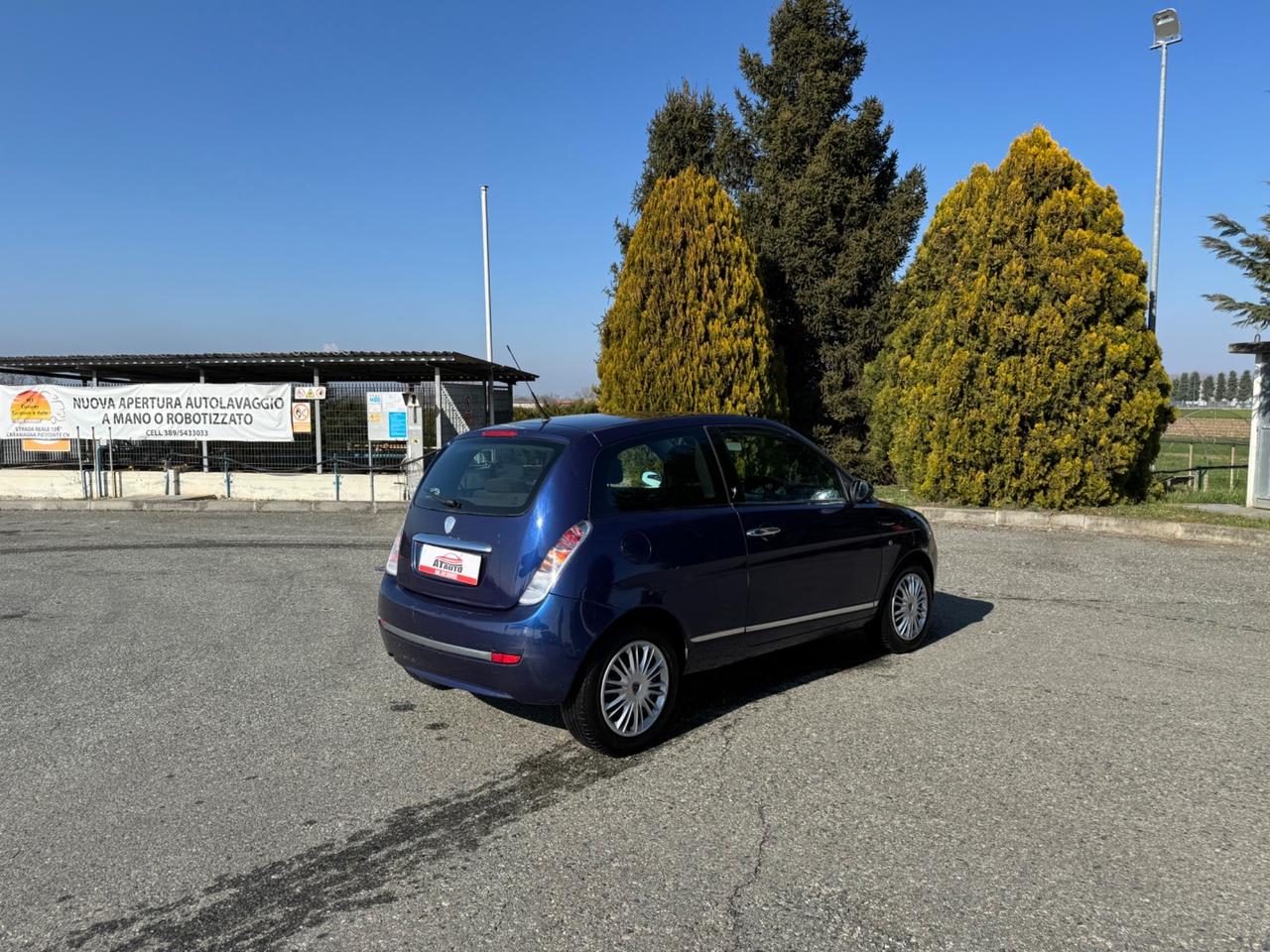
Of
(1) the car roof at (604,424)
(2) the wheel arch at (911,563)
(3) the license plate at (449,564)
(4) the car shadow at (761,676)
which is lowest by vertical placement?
(4) the car shadow at (761,676)

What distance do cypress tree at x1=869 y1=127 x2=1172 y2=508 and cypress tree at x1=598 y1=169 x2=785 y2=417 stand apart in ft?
10.2

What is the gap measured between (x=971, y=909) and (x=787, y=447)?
9.97 feet

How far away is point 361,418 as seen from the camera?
53.3 ft

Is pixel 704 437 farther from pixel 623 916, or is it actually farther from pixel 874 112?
pixel 874 112

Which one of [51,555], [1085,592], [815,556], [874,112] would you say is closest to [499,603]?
[815,556]

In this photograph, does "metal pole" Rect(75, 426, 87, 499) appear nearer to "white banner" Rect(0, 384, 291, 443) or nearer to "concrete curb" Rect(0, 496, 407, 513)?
"white banner" Rect(0, 384, 291, 443)

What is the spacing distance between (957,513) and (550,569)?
32.0 ft

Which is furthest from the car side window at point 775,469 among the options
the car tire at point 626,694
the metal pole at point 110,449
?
the metal pole at point 110,449

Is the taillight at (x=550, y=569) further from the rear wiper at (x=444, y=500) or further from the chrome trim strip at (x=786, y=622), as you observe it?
the chrome trim strip at (x=786, y=622)

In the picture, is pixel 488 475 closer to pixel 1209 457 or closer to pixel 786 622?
pixel 786 622

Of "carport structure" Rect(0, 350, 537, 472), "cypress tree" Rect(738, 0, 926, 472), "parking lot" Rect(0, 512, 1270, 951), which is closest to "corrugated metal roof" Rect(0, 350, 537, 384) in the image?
"carport structure" Rect(0, 350, 537, 472)

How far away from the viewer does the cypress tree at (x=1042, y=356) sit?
12.1 meters

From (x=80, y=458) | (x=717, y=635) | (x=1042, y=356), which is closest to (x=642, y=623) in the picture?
(x=717, y=635)

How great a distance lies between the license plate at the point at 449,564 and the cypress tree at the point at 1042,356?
10.2 m
